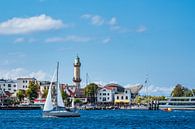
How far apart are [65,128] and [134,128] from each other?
40.2 feet

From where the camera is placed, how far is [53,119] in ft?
421

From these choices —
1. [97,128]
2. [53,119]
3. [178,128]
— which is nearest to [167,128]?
[178,128]

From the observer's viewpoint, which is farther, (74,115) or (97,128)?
(74,115)

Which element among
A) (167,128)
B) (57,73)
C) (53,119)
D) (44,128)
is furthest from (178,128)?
(57,73)

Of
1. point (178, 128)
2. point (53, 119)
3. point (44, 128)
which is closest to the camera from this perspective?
point (44, 128)

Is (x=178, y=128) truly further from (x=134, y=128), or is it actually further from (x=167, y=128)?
(x=134, y=128)

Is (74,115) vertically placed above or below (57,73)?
below

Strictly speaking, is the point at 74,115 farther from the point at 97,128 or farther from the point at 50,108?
the point at 97,128

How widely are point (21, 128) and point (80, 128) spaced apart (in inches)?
384

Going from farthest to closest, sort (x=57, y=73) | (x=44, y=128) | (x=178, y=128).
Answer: (x=57, y=73) → (x=178, y=128) → (x=44, y=128)

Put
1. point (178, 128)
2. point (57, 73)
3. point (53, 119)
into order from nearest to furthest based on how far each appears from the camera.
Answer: point (178, 128) → point (53, 119) → point (57, 73)

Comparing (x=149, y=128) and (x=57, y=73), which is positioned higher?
(x=57, y=73)

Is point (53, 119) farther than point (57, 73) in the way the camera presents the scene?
No

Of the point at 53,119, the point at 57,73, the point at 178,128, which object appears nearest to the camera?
the point at 178,128
